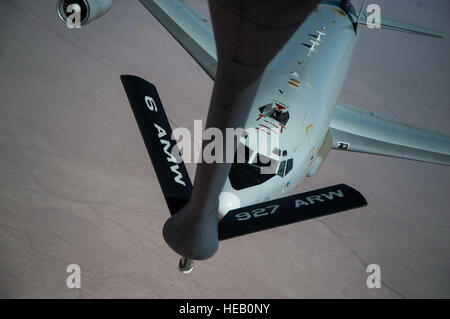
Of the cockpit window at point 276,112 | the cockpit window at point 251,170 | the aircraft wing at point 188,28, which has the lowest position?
the cockpit window at point 251,170

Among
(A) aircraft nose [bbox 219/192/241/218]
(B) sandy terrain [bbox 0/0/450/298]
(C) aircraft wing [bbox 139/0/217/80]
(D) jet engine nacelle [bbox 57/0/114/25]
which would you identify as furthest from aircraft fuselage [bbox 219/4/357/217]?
(D) jet engine nacelle [bbox 57/0/114/25]

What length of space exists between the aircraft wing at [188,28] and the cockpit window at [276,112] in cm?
456

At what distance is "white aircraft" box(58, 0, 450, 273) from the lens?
9.80ft

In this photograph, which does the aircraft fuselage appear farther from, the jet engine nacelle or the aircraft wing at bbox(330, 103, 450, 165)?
the jet engine nacelle

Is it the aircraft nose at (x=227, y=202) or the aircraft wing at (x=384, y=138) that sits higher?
the aircraft wing at (x=384, y=138)

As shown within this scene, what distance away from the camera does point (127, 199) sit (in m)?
11.4

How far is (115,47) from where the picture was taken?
17031 millimetres

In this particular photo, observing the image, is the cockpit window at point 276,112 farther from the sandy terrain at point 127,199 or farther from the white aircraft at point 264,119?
the sandy terrain at point 127,199

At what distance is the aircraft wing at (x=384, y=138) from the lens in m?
12.9

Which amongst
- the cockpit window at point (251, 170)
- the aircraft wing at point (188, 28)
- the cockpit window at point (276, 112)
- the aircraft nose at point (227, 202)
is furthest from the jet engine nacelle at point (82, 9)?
the aircraft nose at point (227, 202)

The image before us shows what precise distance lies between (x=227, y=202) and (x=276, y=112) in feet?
9.42

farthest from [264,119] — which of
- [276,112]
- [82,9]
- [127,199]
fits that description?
[82,9]

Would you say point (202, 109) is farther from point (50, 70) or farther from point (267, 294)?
point (267, 294)
